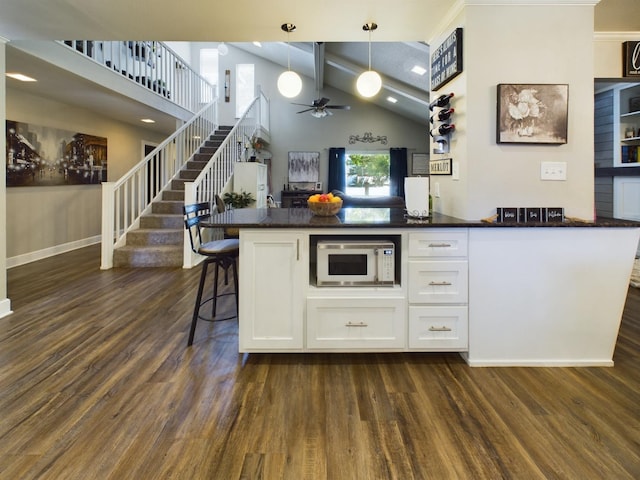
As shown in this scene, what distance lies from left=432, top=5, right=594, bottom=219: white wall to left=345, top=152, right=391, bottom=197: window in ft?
26.1

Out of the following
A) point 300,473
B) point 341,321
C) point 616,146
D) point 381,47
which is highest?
point 381,47

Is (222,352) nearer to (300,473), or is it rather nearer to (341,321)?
(341,321)

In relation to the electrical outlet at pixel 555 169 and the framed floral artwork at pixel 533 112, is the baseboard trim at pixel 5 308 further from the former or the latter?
the electrical outlet at pixel 555 169

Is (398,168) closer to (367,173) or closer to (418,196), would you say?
(367,173)

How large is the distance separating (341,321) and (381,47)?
5598mm

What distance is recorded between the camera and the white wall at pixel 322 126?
1039cm

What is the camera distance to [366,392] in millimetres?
2076

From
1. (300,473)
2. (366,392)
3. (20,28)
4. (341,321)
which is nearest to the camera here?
(300,473)

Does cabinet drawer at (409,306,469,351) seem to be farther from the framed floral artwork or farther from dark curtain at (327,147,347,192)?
dark curtain at (327,147,347,192)

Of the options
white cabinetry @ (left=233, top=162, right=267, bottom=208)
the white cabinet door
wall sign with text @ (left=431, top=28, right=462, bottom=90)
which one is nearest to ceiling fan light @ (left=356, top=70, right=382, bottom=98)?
wall sign with text @ (left=431, top=28, right=462, bottom=90)

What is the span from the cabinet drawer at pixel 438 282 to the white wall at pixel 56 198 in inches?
212

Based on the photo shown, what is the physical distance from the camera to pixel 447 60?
277 centimetres

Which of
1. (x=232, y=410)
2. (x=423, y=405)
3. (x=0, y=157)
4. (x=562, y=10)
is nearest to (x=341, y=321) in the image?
(x=423, y=405)

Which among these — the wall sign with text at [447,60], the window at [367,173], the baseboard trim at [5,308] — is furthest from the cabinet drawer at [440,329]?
the window at [367,173]
